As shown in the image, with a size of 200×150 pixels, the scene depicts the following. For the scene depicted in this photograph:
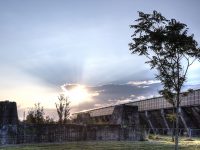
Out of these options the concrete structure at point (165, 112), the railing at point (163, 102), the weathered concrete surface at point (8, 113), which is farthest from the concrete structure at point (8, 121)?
the railing at point (163, 102)

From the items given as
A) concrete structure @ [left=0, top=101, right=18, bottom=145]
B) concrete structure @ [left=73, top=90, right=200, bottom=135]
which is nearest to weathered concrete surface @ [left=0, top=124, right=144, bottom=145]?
concrete structure @ [left=0, top=101, right=18, bottom=145]

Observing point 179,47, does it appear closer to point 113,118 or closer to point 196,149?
point 196,149

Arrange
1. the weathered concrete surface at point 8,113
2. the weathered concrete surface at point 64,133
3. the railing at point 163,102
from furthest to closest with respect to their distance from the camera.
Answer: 1. the railing at point 163,102
2. the weathered concrete surface at point 8,113
3. the weathered concrete surface at point 64,133

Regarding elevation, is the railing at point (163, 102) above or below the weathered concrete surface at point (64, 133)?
above

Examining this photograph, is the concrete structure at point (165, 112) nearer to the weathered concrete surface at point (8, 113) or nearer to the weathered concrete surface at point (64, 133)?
the weathered concrete surface at point (64, 133)

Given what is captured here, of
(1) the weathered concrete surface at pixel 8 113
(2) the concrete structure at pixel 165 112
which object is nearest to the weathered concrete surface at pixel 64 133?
(1) the weathered concrete surface at pixel 8 113

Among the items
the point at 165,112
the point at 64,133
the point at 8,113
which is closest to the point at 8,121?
the point at 8,113

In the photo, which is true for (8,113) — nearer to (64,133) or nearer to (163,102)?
(64,133)

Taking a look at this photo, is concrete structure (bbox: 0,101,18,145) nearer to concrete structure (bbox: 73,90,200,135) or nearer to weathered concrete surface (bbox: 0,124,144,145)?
weathered concrete surface (bbox: 0,124,144,145)

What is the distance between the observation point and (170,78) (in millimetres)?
26531

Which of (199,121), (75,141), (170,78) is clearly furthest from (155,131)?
(170,78)

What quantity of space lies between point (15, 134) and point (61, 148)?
6.89 meters

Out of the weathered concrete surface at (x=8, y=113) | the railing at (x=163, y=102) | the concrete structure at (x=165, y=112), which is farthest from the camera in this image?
the concrete structure at (x=165, y=112)

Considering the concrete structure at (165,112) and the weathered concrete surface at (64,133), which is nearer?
the weathered concrete surface at (64,133)
